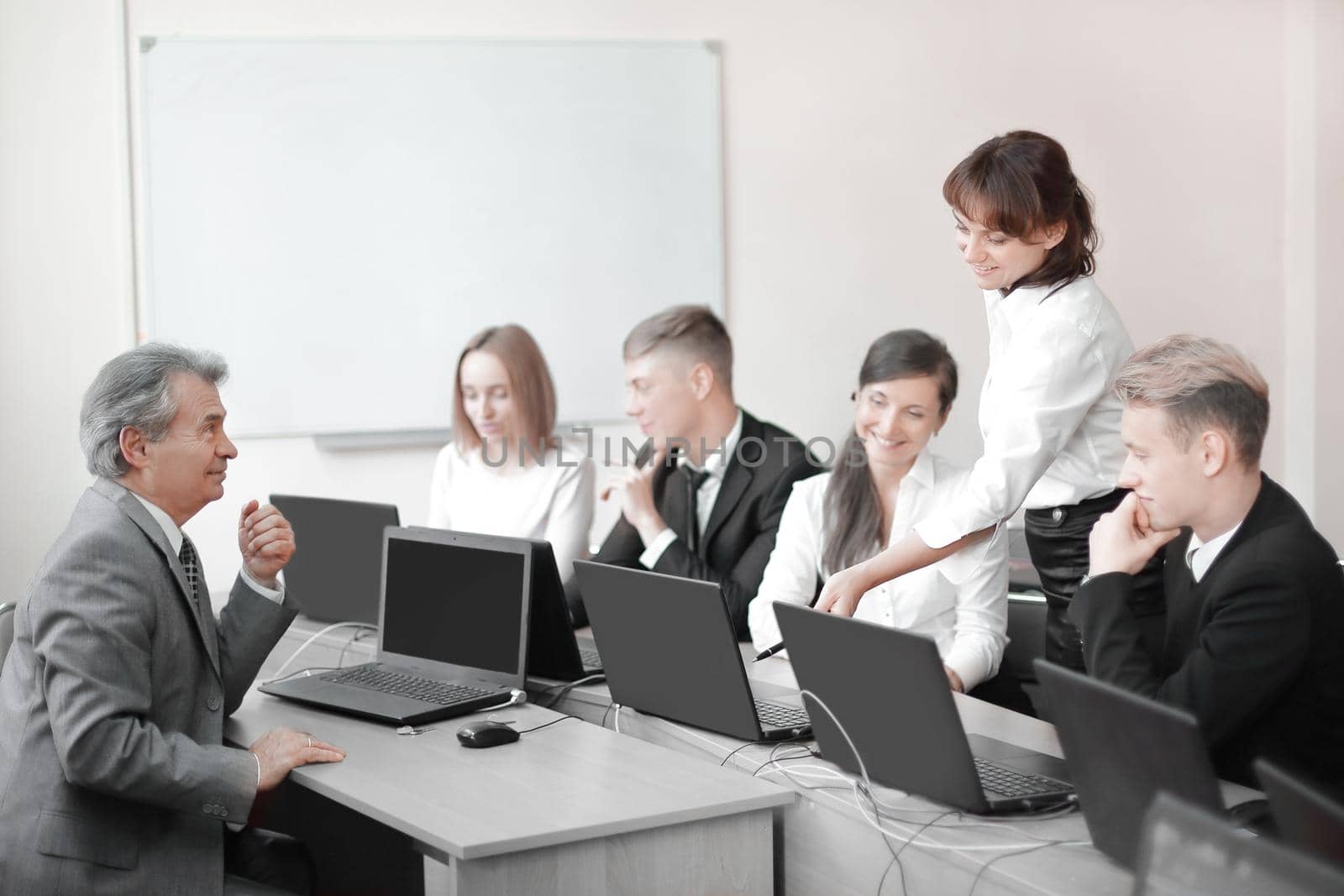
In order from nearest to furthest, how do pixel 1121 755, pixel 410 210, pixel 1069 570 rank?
pixel 1121 755, pixel 1069 570, pixel 410 210

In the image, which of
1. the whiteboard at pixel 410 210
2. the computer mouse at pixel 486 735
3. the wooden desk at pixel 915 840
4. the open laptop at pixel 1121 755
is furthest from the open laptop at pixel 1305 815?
the whiteboard at pixel 410 210

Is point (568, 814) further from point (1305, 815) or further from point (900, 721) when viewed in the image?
point (1305, 815)

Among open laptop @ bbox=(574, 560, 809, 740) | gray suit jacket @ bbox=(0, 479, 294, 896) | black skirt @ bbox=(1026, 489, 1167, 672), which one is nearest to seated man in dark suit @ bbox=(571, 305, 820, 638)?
open laptop @ bbox=(574, 560, 809, 740)

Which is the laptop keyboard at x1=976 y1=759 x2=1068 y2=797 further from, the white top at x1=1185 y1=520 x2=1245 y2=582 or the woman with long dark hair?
the woman with long dark hair

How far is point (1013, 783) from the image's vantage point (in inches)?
63.4

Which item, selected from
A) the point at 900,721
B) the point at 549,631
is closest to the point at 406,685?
the point at 549,631

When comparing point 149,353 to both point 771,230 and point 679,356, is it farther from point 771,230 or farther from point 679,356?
point 771,230

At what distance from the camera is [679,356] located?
10.2 ft

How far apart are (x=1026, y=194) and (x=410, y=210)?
261 centimetres

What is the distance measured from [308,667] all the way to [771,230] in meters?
2.33

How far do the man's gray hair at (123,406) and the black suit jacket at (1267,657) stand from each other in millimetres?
1295

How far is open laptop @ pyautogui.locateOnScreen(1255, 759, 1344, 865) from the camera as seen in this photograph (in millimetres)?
900

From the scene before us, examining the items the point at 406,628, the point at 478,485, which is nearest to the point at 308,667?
the point at 406,628

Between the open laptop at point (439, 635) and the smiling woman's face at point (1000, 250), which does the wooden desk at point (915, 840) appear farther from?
the smiling woman's face at point (1000, 250)
